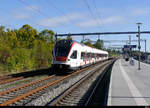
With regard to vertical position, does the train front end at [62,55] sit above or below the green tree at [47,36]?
below

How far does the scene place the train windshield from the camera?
16.7 metres

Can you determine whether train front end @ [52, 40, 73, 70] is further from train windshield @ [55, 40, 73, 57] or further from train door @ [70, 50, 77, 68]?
train door @ [70, 50, 77, 68]

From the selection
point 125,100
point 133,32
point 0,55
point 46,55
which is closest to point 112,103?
point 125,100

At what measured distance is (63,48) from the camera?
55.3ft

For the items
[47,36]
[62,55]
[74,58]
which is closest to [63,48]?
[62,55]

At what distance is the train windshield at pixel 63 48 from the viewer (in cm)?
1667

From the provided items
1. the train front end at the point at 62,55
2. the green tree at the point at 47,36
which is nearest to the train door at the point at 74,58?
the train front end at the point at 62,55

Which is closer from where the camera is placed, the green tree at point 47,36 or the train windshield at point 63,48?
the train windshield at point 63,48

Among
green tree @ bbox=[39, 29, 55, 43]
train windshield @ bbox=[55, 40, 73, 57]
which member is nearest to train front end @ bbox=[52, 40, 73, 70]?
train windshield @ bbox=[55, 40, 73, 57]

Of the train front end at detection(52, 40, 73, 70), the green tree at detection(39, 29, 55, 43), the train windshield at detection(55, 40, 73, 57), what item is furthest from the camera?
the green tree at detection(39, 29, 55, 43)

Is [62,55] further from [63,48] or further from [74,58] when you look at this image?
[74,58]

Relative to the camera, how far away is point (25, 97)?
858cm

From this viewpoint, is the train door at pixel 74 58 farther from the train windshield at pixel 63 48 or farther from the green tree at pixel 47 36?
the green tree at pixel 47 36

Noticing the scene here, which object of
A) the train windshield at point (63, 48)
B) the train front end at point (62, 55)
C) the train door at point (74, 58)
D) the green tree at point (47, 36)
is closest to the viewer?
the train front end at point (62, 55)
